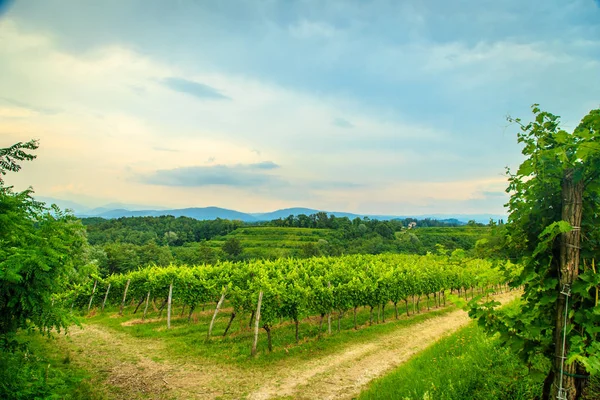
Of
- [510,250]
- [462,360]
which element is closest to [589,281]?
[510,250]

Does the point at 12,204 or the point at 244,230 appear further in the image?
the point at 244,230

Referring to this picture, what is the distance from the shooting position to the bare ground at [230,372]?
927 cm

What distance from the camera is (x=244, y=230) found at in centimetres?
9112

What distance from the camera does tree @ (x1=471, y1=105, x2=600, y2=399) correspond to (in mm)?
3096

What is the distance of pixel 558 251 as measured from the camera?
3445 mm

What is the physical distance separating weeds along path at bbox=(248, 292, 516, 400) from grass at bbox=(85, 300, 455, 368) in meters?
1.00

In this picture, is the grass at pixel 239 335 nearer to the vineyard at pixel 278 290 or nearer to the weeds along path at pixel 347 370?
the vineyard at pixel 278 290

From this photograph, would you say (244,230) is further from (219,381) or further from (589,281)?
(589,281)

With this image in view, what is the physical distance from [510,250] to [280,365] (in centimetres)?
1000

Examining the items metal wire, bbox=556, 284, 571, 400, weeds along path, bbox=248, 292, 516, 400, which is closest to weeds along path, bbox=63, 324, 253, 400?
weeds along path, bbox=248, 292, 516, 400

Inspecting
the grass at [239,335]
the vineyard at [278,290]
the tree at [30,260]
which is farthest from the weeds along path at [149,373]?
the tree at [30,260]

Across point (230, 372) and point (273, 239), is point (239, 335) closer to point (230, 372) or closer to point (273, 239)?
point (230, 372)

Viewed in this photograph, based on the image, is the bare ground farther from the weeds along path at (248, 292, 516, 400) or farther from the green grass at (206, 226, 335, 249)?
the green grass at (206, 226, 335, 249)

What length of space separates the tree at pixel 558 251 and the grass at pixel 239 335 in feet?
33.5
